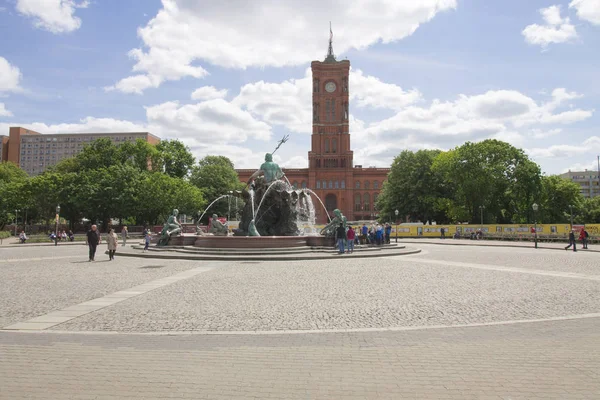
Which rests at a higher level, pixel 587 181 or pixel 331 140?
pixel 331 140

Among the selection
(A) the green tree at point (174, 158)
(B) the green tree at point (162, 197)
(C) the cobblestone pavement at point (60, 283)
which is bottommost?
(C) the cobblestone pavement at point (60, 283)

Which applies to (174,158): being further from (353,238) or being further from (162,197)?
(353,238)

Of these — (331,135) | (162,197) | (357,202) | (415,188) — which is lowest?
(162,197)

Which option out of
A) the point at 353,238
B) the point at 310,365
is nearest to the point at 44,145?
the point at 353,238

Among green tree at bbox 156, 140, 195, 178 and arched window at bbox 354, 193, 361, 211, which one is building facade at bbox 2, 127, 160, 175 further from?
green tree at bbox 156, 140, 195, 178

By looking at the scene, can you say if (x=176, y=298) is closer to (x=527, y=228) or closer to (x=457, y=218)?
(x=527, y=228)

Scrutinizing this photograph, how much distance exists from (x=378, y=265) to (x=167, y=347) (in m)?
12.6

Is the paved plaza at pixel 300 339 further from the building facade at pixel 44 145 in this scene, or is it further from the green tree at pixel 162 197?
the building facade at pixel 44 145

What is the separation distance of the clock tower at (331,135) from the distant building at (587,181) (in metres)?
88.5

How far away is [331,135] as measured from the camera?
110 metres

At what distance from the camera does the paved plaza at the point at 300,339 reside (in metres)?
4.39

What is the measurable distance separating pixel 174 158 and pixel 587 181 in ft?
485

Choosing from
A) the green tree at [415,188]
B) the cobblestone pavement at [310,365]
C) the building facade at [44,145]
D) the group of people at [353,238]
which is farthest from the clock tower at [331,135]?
the cobblestone pavement at [310,365]

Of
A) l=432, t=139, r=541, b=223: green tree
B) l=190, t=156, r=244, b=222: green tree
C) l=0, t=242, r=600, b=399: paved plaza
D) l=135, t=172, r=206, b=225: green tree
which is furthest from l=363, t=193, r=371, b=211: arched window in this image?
l=0, t=242, r=600, b=399: paved plaza
